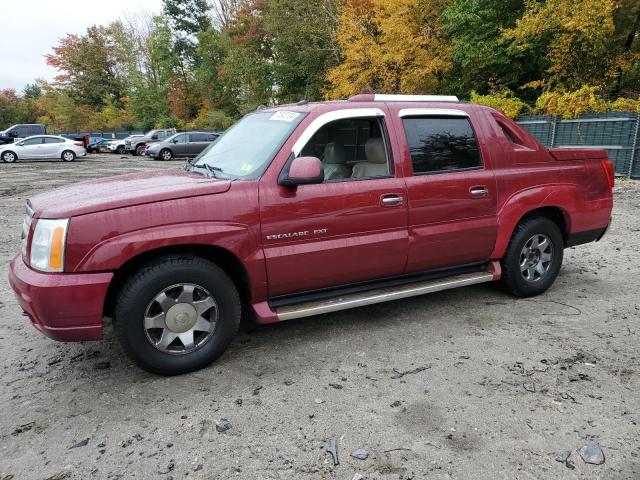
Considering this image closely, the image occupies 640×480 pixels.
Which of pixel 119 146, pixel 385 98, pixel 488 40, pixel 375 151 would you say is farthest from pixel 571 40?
pixel 119 146

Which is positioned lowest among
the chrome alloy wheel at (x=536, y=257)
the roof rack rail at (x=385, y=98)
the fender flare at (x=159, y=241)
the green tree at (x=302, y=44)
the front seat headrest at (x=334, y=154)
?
the chrome alloy wheel at (x=536, y=257)

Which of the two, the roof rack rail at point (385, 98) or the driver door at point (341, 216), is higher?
the roof rack rail at point (385, 98)

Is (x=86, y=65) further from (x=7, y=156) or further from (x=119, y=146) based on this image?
(x=7, y=156)

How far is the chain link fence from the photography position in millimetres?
13312

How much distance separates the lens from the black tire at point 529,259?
14.6ft

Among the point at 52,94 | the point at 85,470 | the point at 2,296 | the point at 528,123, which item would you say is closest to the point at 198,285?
the point at 85,470

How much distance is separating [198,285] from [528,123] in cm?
1680

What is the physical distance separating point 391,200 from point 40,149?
27.5 m

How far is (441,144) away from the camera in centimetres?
409

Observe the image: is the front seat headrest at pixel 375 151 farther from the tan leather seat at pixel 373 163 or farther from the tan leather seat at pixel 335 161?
the tan leather seat at pixel 335 161

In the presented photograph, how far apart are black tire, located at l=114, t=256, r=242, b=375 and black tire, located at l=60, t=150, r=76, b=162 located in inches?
1064

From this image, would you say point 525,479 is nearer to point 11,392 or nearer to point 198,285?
point 198,285

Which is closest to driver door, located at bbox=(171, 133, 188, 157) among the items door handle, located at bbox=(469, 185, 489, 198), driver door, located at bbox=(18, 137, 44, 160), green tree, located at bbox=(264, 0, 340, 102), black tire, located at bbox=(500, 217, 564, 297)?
driver door, located at bbox=(18, 137, 44, 160)

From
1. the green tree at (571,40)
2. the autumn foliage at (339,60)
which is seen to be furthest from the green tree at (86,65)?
the green tree at (571,40)
